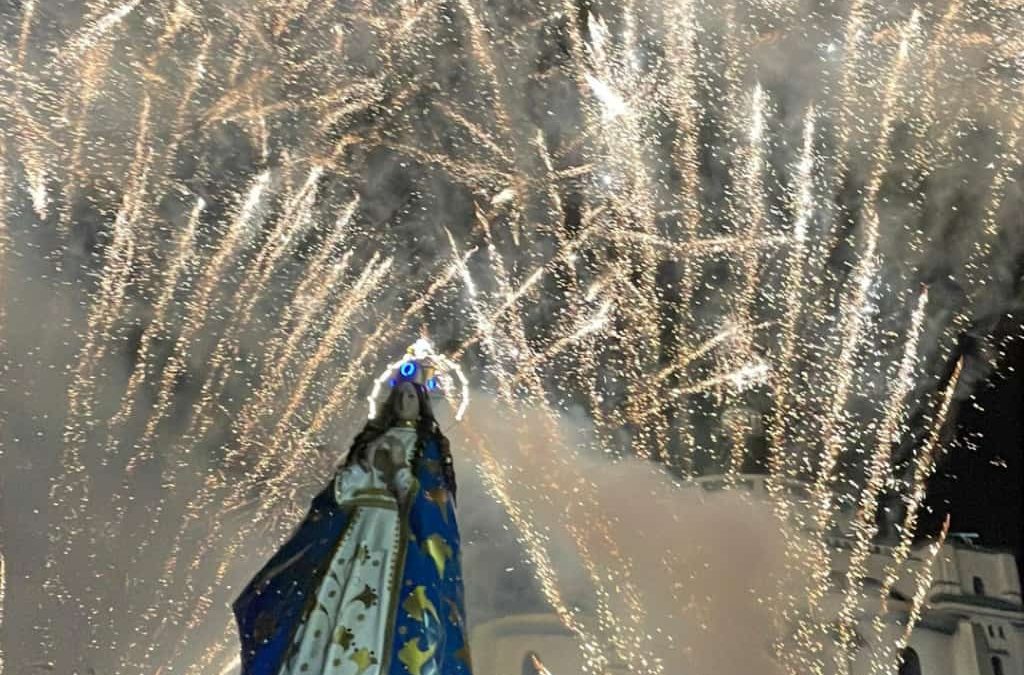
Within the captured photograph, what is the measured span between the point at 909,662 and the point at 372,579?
18.5 m

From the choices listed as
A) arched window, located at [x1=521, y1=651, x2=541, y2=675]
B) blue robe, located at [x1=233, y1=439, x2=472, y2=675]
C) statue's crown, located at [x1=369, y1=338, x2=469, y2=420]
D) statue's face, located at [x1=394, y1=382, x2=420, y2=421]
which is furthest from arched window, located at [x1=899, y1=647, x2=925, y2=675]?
blue robe, located at [x1=233, y1=439, x2=472, y2=675]

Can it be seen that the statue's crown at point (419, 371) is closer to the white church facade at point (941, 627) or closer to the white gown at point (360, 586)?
the white gown at point (360, 586)

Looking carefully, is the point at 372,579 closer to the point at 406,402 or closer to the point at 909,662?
the point at 406,402

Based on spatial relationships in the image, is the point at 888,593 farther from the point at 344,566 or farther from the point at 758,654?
the point at 344,566

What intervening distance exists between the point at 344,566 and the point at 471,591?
16.1 metres

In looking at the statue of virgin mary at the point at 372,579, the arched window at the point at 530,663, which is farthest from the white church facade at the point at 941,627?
the statue of virgin mary at the point at 372,579

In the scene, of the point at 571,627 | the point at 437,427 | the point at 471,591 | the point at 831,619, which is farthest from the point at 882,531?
the point at 437,427

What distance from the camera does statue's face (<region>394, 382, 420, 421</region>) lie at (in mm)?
3480

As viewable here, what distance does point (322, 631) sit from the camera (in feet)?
9.45

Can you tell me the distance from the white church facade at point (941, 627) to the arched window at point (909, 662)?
19mm

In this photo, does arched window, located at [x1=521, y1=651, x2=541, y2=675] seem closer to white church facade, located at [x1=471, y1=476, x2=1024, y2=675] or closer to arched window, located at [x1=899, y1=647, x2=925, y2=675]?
white church facade, located at [x1=471, y1=476, x2=1024, y2=675]

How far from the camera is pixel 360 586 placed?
2969 millimetres

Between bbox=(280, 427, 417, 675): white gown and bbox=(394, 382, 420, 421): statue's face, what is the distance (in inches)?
6.5

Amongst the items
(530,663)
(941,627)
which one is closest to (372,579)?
(530,663)
